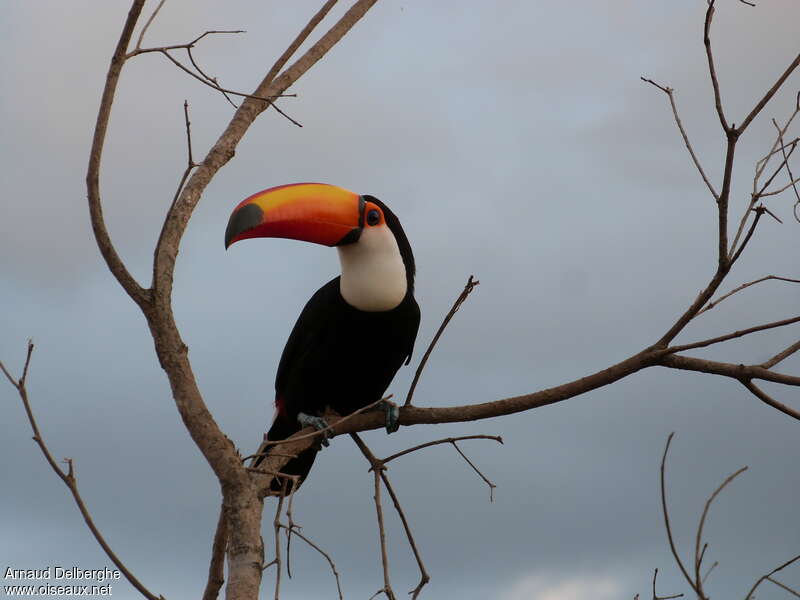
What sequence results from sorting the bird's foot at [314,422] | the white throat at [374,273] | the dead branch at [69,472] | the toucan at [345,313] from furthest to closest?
1. the white throat at [374,273]
2. the toucan at [345,313]
3. the bird's foot at [314,422]
4. the dead branch at [69,472]

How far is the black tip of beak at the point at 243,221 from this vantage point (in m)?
5.82

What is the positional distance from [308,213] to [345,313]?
29.8 inches

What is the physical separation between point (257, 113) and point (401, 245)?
1.56 m

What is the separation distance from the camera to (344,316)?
666 centimetres

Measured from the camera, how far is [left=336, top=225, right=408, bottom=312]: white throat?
21.6ft

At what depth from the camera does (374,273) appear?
21.6 ft

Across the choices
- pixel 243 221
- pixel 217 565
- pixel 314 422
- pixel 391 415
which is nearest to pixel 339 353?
pixel 314 422

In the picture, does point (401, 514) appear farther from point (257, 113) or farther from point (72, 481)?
point (257, 113)

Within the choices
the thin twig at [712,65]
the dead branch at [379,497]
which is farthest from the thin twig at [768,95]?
the dead branch at [379,497]

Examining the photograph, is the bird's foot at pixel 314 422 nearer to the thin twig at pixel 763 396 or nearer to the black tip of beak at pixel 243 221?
the black tip of beak at pixel 243 221

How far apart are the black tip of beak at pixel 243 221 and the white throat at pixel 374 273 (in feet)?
2.73

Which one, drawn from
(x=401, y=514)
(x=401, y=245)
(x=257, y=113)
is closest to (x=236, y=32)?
(x=257, y=113)

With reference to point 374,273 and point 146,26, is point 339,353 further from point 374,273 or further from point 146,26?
point 146,26

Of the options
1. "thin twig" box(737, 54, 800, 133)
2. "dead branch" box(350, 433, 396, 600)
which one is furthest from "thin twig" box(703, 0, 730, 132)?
"dead branch" box(350, 433, 396, 600)
